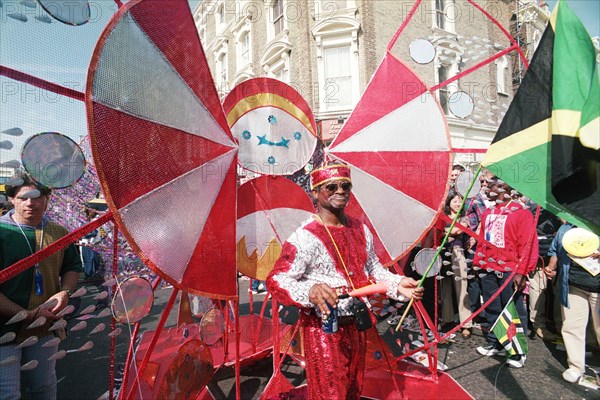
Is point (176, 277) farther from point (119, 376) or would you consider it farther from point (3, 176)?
point (119, 376)

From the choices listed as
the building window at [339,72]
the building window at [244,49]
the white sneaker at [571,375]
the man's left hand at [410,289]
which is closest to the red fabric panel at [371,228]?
the man's left hand at [410,289]

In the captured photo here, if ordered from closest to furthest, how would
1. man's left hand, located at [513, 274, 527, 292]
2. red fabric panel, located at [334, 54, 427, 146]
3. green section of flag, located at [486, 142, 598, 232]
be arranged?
1. green section of flag, located at [486, 142, 598, 232]
2. red fabric panel, located at [334, 54, 427, 146]
3. man's left hand, located at [513, 274, 527, 292]

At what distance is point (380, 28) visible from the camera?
11367mm

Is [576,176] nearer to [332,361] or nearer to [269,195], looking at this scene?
[332,361]

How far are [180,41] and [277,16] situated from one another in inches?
515

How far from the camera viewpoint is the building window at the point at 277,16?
12.8 meters

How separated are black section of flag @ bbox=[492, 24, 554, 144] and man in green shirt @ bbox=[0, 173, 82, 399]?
242cm

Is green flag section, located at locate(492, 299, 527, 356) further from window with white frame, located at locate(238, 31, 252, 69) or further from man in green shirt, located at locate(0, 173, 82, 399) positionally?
window with white frame, located at locate(238, 31, 252, 69)

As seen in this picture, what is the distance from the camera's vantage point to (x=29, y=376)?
191cm

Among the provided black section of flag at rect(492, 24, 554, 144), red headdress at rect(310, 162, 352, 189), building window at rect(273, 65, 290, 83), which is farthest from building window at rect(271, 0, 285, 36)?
black section of flag at rect(492, 24, 554, 144)

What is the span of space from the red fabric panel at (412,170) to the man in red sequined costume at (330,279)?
0.91m

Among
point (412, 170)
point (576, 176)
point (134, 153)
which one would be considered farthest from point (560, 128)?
point (134, 153)

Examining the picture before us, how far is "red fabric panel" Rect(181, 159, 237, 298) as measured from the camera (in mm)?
1767

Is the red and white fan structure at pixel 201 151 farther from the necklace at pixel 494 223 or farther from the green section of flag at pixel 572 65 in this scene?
the necklace at pixel 494 223
